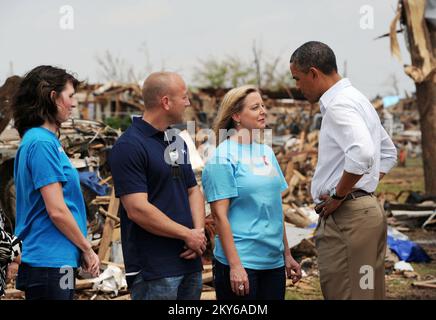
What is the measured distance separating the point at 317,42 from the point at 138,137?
4.24 ft

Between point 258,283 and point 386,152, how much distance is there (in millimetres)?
1323

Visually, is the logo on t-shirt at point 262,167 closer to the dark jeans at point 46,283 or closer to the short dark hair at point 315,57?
the short dark hair at point 315,57

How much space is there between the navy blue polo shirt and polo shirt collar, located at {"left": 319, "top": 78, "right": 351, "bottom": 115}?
3.36ft

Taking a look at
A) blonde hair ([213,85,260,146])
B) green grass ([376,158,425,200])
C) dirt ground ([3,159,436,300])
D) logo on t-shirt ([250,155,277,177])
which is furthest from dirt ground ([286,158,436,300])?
green grass ([376,158,425,200])

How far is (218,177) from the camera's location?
401cm

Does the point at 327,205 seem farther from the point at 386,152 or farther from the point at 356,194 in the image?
the point at 386,152

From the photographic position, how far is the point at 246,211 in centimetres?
406

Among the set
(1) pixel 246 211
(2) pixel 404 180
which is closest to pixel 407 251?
(1) pixel 246 211

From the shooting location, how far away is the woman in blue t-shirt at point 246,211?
13.1 ft

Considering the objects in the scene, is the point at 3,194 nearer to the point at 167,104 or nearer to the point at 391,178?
the point at 167,104

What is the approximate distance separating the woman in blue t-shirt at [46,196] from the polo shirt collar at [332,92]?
1548 mm

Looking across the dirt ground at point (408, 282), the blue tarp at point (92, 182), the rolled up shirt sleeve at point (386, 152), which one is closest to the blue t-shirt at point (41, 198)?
the rolled up shirt sleeve at point (386, 152)

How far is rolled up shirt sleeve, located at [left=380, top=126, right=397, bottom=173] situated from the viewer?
4.44 metres

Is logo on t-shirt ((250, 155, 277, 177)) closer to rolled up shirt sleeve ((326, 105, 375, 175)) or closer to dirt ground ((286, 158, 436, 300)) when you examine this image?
rolled up shirt sleeve ((326, 105, 375, 175))
